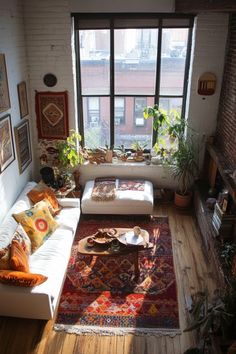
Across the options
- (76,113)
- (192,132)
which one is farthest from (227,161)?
(76,113)

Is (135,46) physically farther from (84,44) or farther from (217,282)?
(217,282)

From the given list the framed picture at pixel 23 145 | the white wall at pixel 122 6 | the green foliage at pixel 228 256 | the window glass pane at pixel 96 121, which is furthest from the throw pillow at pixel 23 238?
the white wall at pixel 122 6

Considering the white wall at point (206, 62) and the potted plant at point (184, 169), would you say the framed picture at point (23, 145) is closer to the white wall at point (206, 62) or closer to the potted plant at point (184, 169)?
the potted plant at point (184, 169)

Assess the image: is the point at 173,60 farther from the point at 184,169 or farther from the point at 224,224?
the point at 224,224

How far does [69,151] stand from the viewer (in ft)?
15.9

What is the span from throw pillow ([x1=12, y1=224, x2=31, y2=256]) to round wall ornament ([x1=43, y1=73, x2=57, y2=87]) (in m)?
2.27

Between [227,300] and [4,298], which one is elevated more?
[227,300]

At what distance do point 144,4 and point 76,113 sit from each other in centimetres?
180

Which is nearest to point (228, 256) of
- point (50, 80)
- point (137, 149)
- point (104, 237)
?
point (104, 237)

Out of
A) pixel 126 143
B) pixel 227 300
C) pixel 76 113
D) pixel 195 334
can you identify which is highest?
pixel 76 113

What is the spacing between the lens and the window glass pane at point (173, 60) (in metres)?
4.61

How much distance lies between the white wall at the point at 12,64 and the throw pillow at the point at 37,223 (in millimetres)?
333

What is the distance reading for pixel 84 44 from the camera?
472cm

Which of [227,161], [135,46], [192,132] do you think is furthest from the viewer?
[192,132]
